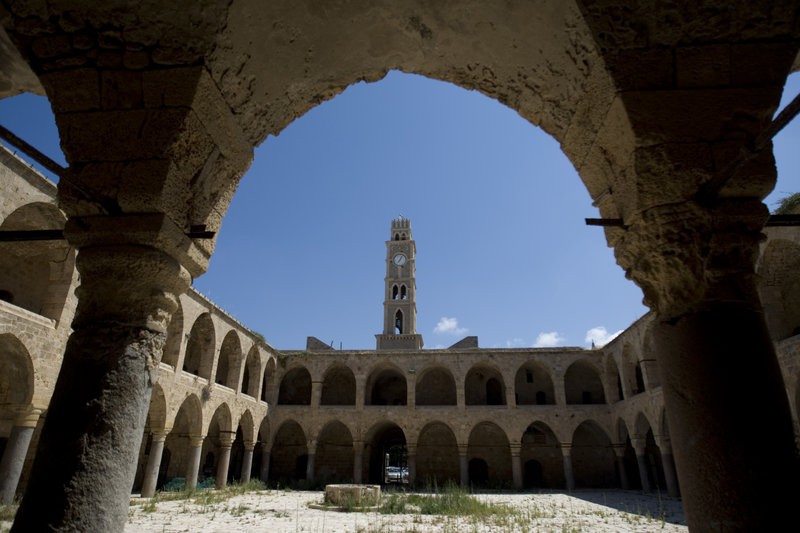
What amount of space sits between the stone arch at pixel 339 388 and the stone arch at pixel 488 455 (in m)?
6.79

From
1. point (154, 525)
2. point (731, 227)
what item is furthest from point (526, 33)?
point (154, 525)

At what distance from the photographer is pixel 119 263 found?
2.71 meters

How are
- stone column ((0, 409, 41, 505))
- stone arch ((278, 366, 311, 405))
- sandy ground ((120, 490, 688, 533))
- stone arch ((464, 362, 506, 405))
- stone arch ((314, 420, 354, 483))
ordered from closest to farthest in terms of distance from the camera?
sandy ground ((120, 490, 688, 533))
stone column ((0, 409, 41, 505))
stone arch ((314, 420, 354, 483))
stone arch ((464, 362, 506, 405))
stone arch ((278, 366, 311, 405))

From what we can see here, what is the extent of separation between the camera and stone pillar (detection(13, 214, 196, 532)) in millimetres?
2268

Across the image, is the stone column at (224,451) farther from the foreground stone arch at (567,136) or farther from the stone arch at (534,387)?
the foreground stone arch at (567,136)

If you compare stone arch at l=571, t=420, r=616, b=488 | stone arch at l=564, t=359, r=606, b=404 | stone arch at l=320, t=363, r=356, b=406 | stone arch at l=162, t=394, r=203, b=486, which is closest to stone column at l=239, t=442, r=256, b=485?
stone arch at l=162, t=394, r=203, b=486

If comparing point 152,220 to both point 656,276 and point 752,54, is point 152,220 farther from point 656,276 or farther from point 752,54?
point 752,54

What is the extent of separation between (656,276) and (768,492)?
1072 mm

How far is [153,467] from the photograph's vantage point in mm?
14516

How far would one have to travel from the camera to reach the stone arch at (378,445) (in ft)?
76.2

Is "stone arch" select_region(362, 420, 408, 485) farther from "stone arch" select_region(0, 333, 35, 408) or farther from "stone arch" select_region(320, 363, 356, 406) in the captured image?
"stone arch" select_region(0, 333, 35, 408)

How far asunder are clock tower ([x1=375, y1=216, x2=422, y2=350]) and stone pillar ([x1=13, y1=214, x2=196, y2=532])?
106 feet

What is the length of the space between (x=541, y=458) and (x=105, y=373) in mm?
24882

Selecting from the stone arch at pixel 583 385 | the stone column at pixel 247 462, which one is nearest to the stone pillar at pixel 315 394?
the stone column at pixel 247 462
